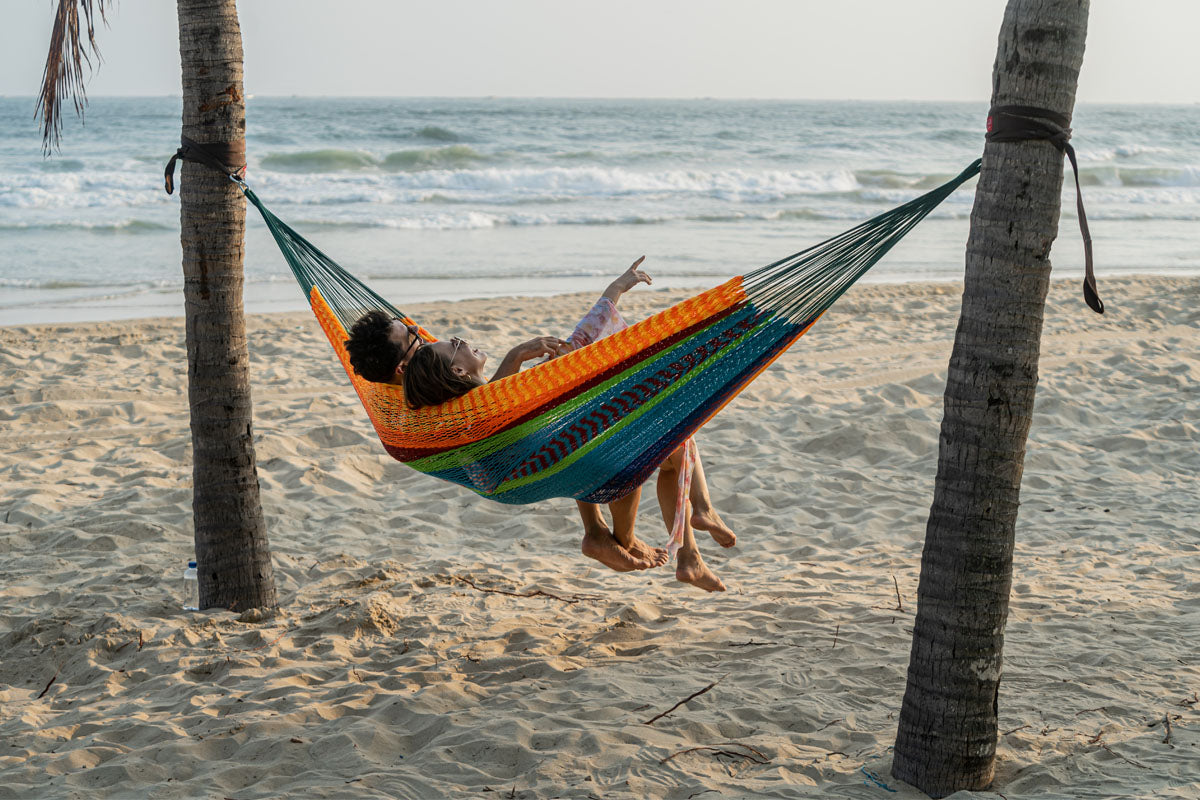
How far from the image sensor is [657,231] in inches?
434

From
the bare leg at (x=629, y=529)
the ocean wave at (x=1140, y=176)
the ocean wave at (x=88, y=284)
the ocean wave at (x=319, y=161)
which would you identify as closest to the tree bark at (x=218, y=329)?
the bare leg at (x=629, y=529)

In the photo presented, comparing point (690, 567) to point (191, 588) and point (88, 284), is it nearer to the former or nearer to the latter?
point (191, 588)

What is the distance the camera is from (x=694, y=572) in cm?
256

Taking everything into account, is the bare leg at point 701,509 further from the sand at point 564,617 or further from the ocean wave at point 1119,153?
the ocean wave at point 1119,153

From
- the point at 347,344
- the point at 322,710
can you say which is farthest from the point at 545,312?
the point at 322,710

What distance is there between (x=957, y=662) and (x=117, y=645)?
6.44 ft

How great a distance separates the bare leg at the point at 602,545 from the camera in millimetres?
2574

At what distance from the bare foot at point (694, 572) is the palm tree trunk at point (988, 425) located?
2.42 feet

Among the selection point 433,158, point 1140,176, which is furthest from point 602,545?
point 1140,176

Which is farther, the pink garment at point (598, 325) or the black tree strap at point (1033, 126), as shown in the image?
the pink garment at point (598, 325)

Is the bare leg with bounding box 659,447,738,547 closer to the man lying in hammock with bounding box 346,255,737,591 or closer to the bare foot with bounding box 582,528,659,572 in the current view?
the man lying in hammock with bounding box 346,255,737,591

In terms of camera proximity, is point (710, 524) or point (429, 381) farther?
point (710, 524)

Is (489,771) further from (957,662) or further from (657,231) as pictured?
(657,231)

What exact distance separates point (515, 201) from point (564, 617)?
35.2 feet
